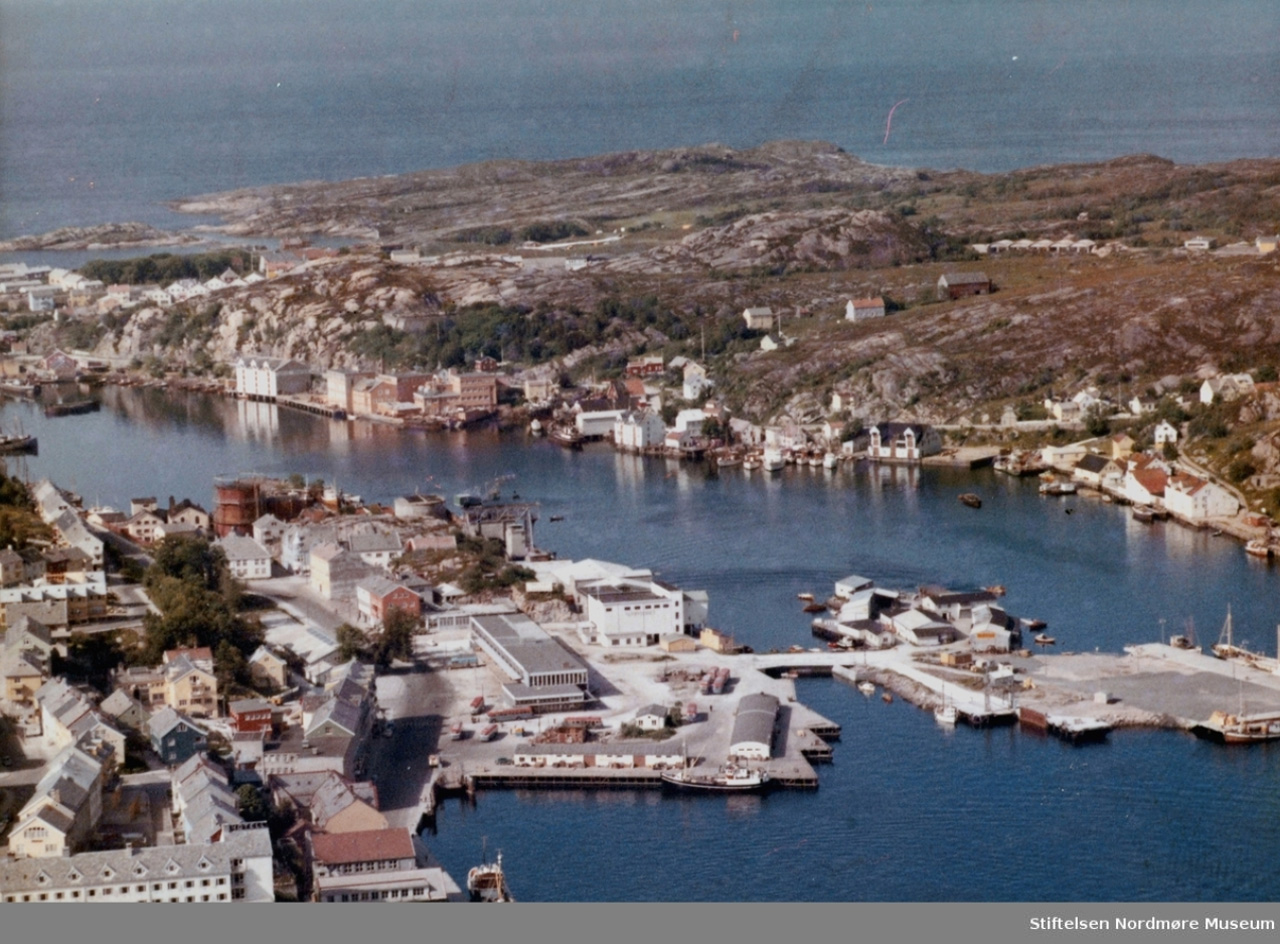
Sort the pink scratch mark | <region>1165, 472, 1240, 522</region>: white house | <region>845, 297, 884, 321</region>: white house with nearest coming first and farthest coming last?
<region>1165, 472, 1240, 522</region>: white house, <region>845, 297, 884, 321</region>: white house, the pink scratch mark

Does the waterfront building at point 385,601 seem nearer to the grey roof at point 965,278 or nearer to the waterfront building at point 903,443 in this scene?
the waterfront building at point 903,443

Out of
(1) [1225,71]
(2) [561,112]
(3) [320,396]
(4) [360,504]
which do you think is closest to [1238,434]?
(4) [360,504]

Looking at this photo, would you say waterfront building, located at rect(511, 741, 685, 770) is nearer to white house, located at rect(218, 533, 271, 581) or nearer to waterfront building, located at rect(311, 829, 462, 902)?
waterfront building, located at rect(311, 829, 462, 902)

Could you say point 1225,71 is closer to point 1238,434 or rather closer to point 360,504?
point 1238,434

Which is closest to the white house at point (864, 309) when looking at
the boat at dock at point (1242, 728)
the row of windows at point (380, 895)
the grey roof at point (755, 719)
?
the grey roof at point (755, 719)

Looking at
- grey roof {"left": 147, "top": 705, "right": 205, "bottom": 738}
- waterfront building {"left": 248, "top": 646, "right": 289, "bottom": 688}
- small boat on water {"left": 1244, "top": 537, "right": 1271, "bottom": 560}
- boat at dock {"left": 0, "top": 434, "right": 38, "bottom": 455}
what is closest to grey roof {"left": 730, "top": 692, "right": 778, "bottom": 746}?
waterfront building {"left": 248, "top": 646, "right": 289, "bottom": 688}

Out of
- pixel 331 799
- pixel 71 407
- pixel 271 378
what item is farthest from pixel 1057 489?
pixel 71 407

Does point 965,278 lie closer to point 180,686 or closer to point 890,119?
Answer: point 890,119
